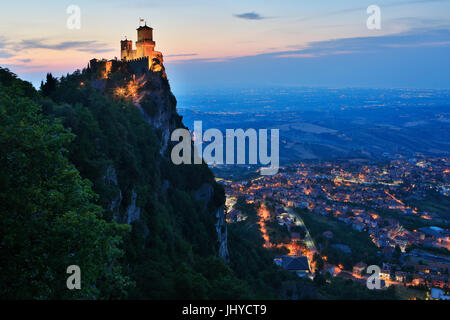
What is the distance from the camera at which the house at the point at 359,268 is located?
45.7m

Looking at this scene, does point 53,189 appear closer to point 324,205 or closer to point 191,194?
point 191,194

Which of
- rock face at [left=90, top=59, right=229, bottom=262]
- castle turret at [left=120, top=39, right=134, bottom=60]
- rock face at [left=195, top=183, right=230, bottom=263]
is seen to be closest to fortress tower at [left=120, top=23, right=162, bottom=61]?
castle turret at [left=120, top=39, right=134, bottom=60]

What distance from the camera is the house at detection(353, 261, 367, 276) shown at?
4566 centimetres

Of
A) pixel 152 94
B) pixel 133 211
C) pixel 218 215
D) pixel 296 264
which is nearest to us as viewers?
pixel 133 211

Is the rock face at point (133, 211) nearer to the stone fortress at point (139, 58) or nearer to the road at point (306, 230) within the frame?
the stone fortress at point (139, 58)

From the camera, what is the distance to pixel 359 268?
1812 inches

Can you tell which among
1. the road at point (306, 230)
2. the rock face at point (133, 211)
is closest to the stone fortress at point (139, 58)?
the rock face at point (133, 211)

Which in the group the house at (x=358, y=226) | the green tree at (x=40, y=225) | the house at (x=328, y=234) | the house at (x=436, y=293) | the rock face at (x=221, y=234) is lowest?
the house at (x=358, y=226)

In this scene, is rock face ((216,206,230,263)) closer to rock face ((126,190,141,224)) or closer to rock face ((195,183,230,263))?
rock face ((195,183,230,263))

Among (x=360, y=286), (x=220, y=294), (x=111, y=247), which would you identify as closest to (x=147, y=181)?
(x=220, y=294)

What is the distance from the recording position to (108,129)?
22.3 meters

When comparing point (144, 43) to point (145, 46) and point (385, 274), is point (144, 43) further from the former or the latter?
point (385, 274)

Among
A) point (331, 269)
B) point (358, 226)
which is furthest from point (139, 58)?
point (358, 226)
